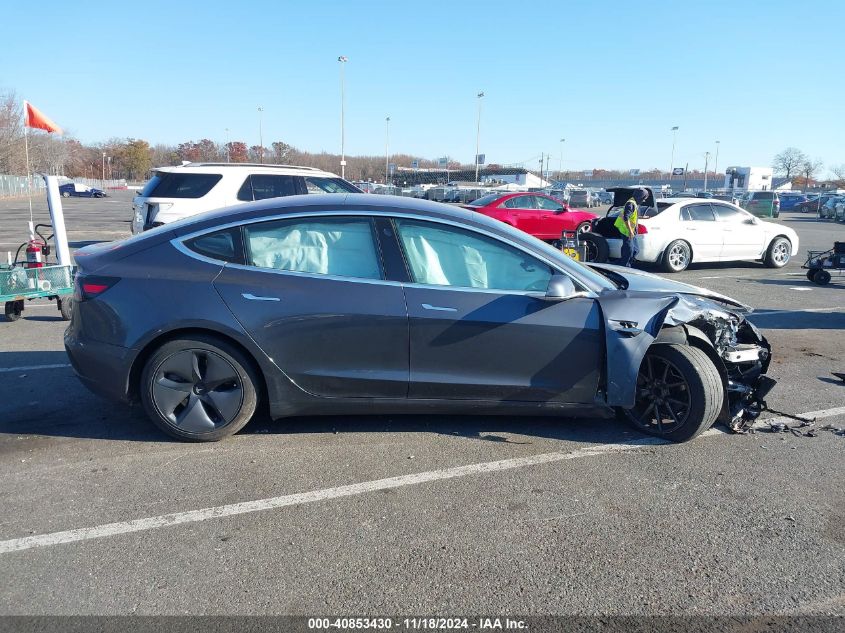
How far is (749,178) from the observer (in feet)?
234

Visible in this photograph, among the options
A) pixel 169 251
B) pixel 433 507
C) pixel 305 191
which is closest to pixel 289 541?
pixel 433 507

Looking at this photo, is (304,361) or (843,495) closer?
(843,495)

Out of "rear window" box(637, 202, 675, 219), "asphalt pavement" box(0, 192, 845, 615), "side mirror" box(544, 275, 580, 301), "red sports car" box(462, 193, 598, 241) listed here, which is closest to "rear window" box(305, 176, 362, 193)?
"rear window" box(637, 202, 675, 219)

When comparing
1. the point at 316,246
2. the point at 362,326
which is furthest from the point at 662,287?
the point at 316,246

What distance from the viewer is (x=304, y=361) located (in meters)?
4.21

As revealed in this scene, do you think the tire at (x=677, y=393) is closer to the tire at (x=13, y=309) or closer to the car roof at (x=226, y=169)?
the tire at (x=13, y=309)

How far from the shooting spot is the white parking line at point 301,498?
3209mm

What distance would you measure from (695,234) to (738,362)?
9760 mm

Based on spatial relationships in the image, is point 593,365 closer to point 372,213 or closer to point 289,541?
point 372,213

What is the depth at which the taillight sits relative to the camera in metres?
4.27

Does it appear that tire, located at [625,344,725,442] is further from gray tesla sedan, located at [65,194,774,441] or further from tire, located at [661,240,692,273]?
tire, located at [661,240,692,273]

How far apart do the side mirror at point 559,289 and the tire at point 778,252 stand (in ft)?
40.6

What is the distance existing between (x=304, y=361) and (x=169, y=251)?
1160mm

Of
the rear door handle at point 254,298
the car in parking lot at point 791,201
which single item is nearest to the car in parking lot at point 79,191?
the car in parking lot at point 791,201
